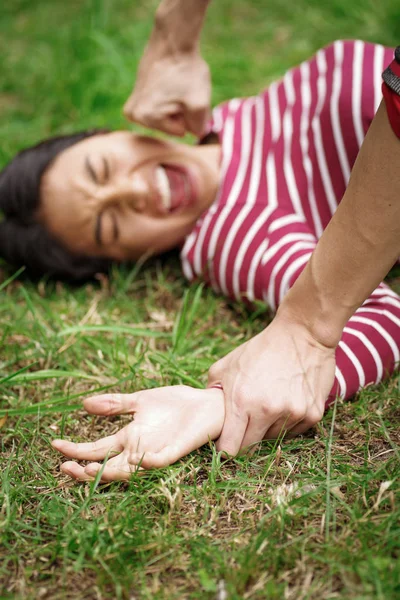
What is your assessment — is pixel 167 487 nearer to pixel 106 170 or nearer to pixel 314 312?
pixel 314 312

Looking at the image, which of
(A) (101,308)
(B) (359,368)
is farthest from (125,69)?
(B) (359,368)

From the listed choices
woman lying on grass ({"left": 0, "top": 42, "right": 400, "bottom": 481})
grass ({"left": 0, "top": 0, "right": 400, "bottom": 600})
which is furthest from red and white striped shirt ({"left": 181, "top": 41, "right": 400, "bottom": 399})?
grass ({"left": 0, "top": 0, "right": 400, "bottom": 600})

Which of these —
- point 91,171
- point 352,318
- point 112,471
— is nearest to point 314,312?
point 352,318

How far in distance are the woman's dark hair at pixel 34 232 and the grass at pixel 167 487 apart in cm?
6

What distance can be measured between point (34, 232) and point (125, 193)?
14.2 inches

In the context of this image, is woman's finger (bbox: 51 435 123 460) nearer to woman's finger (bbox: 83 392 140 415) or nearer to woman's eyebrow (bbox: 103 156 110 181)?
woman's finger (bbox: 83 392 140 415)

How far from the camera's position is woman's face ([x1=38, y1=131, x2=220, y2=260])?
2.01 m

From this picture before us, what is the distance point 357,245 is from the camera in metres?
1.03

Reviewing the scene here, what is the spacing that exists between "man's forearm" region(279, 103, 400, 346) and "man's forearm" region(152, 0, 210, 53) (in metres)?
1.06

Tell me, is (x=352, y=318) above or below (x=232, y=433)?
above

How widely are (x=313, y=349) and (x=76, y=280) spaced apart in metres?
1.13

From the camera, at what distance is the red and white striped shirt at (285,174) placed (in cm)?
178

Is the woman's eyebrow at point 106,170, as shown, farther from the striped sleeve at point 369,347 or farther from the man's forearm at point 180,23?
the striped sleeve at point 369,347

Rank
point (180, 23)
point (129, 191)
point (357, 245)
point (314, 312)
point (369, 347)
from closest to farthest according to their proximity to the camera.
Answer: point (357, 245)
point (314, 312)
point (369, 347)
point (180, 23)
point (129, 191)
